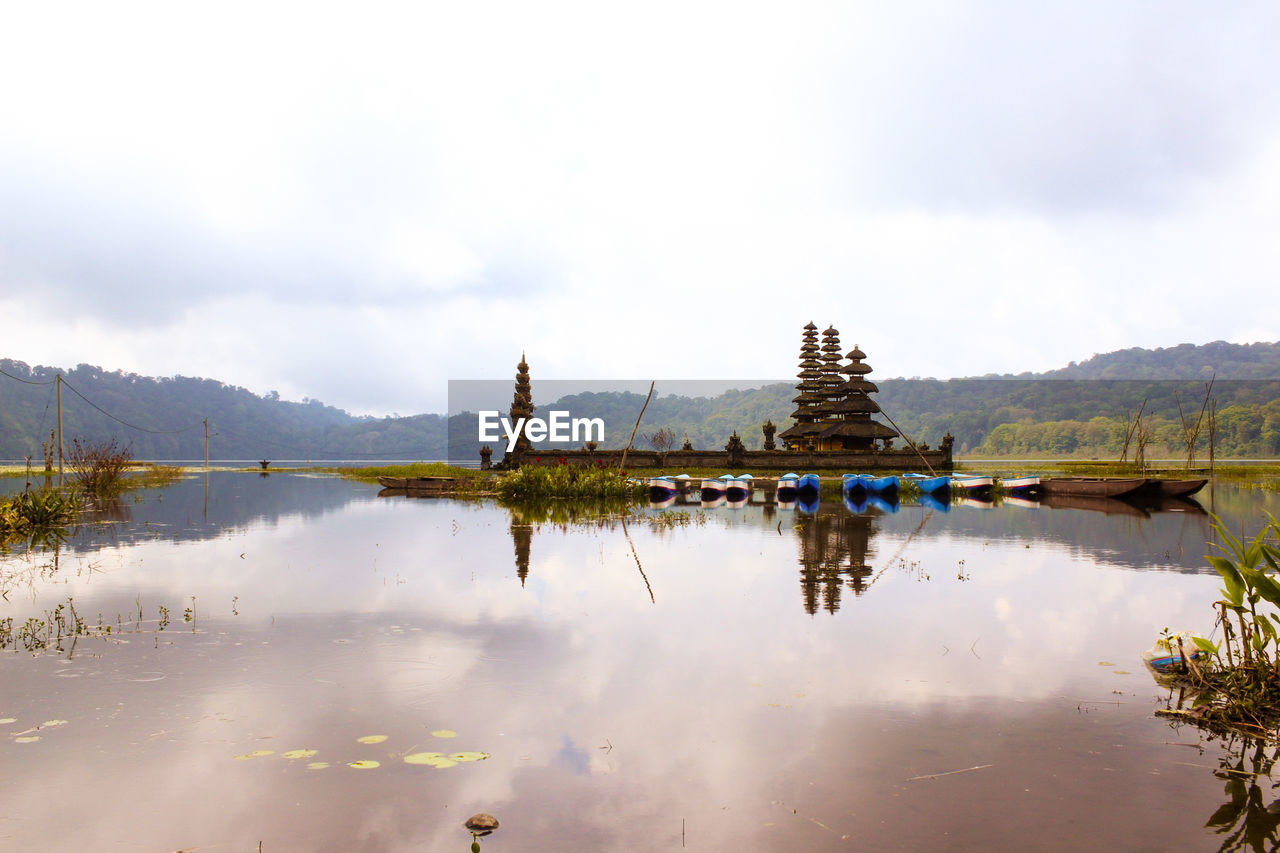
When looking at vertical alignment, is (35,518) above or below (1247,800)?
above

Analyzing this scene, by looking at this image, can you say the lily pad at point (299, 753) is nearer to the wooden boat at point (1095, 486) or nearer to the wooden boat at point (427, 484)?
the wooden boat at point (427, 484)

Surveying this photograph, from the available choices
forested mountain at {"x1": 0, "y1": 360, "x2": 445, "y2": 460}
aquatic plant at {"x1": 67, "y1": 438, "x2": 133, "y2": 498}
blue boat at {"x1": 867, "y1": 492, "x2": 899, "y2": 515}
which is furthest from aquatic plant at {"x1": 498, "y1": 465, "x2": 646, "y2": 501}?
forested mountain at {"x1": 0, "y1": 360, "x2": 445, "y2": 460}

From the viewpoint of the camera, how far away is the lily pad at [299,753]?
5.35 metres

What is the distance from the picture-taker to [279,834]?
430cm

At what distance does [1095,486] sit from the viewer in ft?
107

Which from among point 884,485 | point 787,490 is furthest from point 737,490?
point 884,485

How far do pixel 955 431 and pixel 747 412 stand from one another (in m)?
40.0

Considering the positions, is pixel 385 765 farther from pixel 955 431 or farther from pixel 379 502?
pixel 955 431

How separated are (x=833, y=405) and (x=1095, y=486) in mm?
22229

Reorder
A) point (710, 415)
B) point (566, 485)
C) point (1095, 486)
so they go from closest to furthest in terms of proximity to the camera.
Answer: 1. point (566, 485)
2. point (1095, 486)
3. point (710, 415)

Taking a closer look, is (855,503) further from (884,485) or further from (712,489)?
(712,489)

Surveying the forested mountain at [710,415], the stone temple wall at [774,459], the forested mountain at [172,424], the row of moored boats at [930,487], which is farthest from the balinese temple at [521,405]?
the forested mountain at [172,424]

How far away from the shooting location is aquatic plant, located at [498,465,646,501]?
29.8 meters

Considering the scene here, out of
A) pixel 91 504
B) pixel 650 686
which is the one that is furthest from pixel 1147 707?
pixel 91 504
